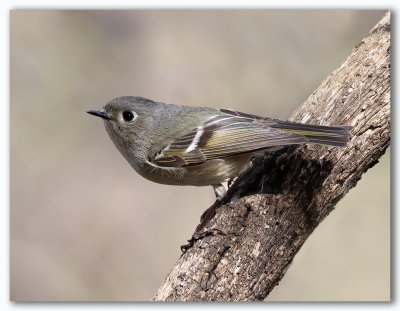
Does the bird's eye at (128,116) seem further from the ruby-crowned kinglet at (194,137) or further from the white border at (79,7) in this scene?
the white border at (79,7)

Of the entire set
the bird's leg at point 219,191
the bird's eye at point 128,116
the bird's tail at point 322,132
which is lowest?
the bird's leg at point 219,191

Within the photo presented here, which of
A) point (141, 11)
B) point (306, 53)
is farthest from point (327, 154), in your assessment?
point (141, 11)

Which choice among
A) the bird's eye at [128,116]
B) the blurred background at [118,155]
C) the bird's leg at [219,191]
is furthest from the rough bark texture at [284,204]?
the bird's eye at [128,116]

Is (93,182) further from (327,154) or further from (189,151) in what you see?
(327,154)

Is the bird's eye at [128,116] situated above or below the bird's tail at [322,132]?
below

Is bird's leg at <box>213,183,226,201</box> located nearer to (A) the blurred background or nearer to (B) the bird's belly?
(B) the bird's belly

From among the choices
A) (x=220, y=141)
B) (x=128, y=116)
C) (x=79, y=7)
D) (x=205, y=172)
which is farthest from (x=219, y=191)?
(x=79, y=7)

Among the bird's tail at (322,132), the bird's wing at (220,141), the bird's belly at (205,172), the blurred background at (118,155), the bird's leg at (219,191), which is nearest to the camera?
the bird's tail at (322,132)
